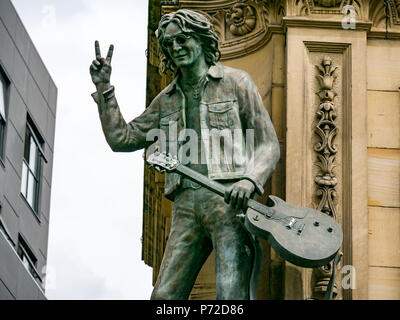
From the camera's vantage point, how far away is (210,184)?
57.5ft

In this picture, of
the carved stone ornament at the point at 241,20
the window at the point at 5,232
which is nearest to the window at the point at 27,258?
the window at the point at 5,232

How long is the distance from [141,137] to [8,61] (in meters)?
28.6

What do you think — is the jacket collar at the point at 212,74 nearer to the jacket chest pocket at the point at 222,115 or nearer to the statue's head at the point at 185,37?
the statue's head at the point at 185,37

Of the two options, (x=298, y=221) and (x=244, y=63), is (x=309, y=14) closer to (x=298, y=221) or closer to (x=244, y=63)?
(x=244, y=63)

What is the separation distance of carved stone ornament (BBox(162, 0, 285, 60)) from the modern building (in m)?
22.3

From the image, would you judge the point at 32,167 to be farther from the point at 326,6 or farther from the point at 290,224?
the point at 290,224

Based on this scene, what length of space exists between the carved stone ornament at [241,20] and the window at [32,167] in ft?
94.0

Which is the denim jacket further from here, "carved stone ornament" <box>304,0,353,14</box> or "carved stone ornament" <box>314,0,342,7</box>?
"carved stone ornament" <box>314,0,342,7</box>

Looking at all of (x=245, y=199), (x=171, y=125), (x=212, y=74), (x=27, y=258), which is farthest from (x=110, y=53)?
(x=27, y=258)

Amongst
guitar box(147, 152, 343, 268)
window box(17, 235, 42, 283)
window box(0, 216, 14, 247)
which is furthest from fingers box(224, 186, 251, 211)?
window box(17, 235, 42, 283)

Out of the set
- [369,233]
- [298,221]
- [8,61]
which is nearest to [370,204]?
[369,233]

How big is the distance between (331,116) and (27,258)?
31.0 m

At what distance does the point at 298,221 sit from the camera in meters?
17.5

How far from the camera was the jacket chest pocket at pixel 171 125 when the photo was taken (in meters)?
18.4
